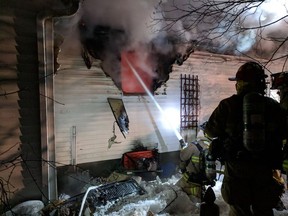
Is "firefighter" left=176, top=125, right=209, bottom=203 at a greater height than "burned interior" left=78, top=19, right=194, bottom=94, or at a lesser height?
lesser

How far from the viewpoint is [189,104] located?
9312 millimetres

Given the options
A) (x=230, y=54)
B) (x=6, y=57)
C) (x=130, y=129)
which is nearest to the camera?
(x=6, y=57)

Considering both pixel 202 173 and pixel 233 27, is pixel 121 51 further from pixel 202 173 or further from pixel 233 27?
pixel 233 27

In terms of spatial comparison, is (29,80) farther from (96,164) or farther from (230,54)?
(230,54)

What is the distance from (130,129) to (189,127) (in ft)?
9.08

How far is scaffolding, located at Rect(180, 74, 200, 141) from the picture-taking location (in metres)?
9.11

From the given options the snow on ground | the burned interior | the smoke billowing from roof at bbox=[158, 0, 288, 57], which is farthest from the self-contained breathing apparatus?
the smoke billowing from roof at bbox=[158, 0, 288, 57]

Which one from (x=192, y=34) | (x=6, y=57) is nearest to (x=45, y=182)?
(x=6, y=57)

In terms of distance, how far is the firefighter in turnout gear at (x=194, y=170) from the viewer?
4855 mm

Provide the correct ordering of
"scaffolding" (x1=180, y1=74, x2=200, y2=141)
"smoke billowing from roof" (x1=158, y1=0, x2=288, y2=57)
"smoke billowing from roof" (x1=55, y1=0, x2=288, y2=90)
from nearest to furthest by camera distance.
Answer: "smoke billowing from roof" (x1=55, y1=0, x2=288, y2=90) → "smoke billowing from roof" (x1=158, y1=0, x2=288, y2=57) → "scaffolding" (x1=180, y1=74, x2=200, y2=141)

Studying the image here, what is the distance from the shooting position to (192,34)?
8.71m

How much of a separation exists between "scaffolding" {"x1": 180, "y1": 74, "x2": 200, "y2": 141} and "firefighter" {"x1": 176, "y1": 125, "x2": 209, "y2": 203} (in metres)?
3.86

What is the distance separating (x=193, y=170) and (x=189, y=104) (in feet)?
15.3

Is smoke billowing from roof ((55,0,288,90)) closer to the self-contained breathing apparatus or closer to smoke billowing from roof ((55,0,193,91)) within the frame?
smoke billowing from roof ((55,0,193,91))
